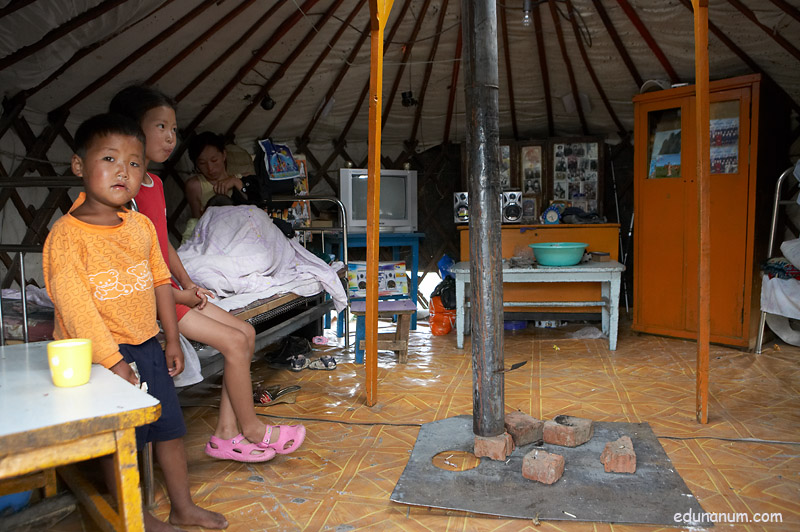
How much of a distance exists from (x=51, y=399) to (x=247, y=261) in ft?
6.29

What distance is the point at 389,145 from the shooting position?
5344 mm

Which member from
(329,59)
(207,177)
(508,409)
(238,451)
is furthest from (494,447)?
(329,59)

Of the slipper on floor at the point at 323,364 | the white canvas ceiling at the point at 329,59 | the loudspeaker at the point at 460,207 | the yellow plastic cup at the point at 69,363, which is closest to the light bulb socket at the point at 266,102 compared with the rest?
the white canvas ceiling at the point at 329,59

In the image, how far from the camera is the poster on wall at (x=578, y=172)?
5.01 metres

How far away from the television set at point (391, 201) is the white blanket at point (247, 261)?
1.62 meters

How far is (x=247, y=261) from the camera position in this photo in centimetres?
274

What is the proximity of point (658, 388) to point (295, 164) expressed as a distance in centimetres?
322

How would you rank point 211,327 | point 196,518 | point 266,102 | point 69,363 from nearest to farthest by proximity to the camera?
point 69,363, point 196,518, point 211,327, point 266,102

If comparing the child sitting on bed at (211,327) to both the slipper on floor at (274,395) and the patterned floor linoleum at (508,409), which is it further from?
the slipper on floor at (274,395)

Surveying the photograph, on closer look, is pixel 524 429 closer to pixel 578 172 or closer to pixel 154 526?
pixel 154 526

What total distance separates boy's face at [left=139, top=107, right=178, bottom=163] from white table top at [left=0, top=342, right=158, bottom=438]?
1.01 metres

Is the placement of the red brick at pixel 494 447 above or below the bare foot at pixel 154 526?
below

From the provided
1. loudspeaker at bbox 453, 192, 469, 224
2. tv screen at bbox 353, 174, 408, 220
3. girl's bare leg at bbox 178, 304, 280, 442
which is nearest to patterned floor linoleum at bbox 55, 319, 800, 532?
girl's bare leg at bbox 178, 304, 280, 442

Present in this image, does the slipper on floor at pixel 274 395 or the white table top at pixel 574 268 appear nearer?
the slipper on floor at pixel 274 395
